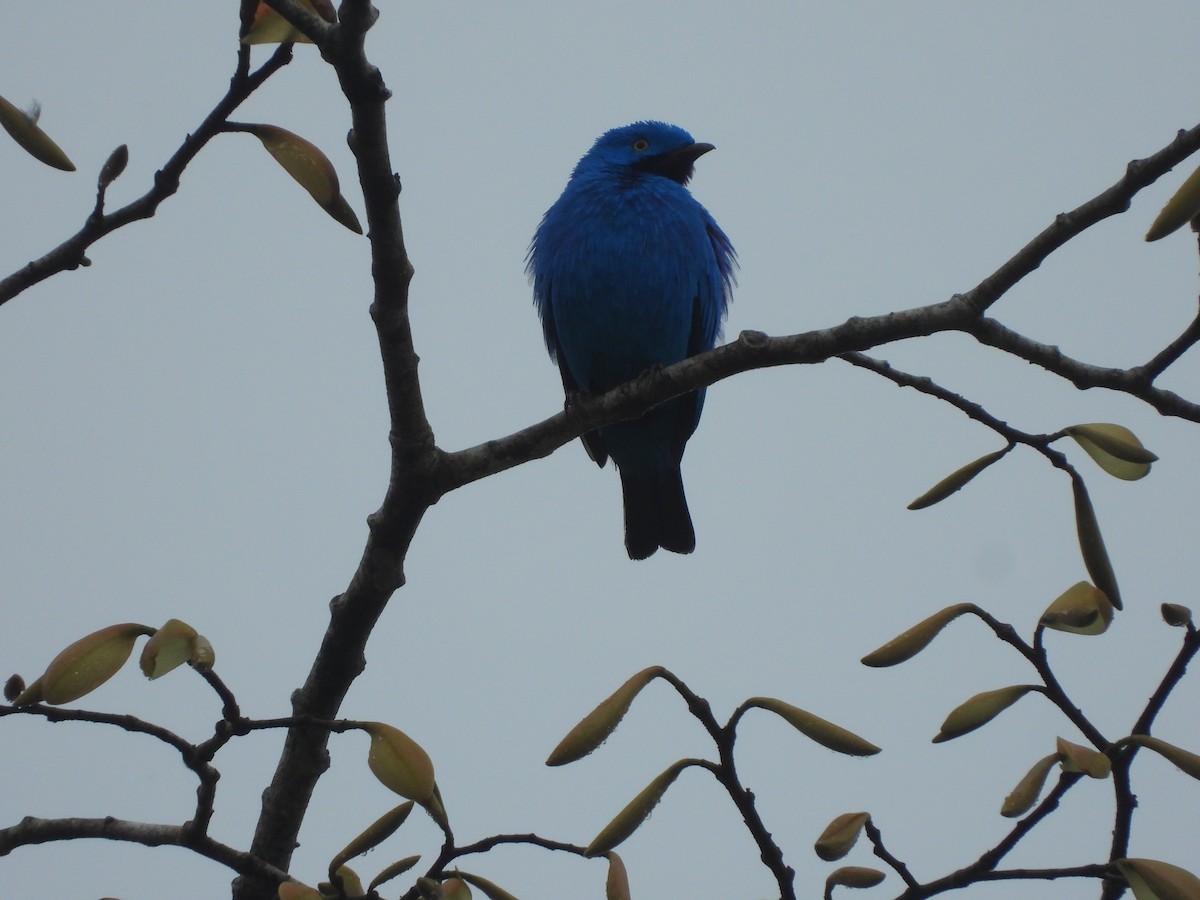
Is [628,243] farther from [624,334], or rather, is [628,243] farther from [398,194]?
[398,194]

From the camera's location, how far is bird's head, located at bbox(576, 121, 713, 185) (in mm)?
6582

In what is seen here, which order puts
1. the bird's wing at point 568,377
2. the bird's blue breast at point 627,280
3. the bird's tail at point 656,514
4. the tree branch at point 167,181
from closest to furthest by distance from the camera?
the tree branch at point 167,181
the bird's blue breast at point 627,280
the bird's wing at point 568,377
the bird's tail at point 656,514

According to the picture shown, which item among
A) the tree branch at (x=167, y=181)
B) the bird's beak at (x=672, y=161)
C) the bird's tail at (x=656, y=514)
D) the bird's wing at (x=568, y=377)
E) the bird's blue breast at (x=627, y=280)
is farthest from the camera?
the bird's beak at (x=672, y=161)

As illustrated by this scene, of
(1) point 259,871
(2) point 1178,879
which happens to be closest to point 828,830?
(2) point 1178,879

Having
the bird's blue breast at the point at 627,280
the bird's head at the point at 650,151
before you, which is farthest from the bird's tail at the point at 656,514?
the bird's head at the point at 650,151

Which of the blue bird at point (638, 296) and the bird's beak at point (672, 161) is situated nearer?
the blue bird at point (638, 296)

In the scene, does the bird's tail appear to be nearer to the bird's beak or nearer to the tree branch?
the bird's beak

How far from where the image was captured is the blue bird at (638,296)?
5.66 meters

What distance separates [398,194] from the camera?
9.36 ft

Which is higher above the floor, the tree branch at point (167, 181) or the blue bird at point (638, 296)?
the blue bird at point (638, 296)

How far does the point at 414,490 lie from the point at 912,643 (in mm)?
1486

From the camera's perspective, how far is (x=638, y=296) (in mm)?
5629

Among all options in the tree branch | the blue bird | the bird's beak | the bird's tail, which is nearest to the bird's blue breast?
the blue bird

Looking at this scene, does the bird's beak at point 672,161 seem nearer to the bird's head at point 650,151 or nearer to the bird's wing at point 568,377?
the bird's head at point 650,151
